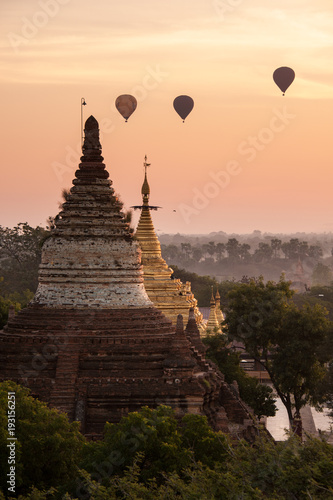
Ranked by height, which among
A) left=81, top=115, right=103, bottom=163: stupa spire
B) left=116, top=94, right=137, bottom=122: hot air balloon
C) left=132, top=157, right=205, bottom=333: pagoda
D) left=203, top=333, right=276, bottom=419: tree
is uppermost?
left=116, top=94, right=137, bottom=122: hot air balloon

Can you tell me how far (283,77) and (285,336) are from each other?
45.8 feet

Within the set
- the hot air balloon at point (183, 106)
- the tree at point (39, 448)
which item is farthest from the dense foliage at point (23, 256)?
the tree at point (39, 448)

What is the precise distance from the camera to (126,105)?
5250 cm

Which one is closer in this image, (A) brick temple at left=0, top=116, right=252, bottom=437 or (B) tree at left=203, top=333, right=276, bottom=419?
(A) brick temple at left=0, top=116, right=252, bottom=437

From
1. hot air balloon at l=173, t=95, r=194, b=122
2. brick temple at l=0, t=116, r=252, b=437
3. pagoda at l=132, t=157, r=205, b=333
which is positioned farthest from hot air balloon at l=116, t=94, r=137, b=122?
brick temple at l=0, t=116, r=252, b=437

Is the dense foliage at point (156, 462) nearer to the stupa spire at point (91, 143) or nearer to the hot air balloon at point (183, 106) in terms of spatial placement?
the stupa spire at point (91, 143)

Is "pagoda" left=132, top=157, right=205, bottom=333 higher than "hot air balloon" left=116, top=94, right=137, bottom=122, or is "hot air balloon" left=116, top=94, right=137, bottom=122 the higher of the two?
"hot air balloon" left=116, top=94, right=137, bottom=122

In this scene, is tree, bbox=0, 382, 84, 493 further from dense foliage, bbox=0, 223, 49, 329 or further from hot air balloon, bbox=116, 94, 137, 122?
dense foliage, bbox=0, 223, 49, 329

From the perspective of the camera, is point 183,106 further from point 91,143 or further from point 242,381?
point 91,143

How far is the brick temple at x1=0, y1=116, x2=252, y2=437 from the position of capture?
1292 inches

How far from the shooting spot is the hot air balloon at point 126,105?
52375 millimetres

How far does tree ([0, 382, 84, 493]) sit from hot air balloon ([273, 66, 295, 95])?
3470 centimetres

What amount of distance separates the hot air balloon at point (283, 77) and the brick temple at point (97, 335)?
2310 centimetres

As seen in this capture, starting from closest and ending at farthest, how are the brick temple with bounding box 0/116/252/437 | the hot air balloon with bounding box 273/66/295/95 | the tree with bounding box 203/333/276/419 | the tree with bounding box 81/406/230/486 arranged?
the tree with bounding box 81/406/230/486 < the brick temple with bounding box 0/116/252/437 < the tree with bounding box 203/333/276/419 < the hot air balloon with bounding box 273/66/295/95
